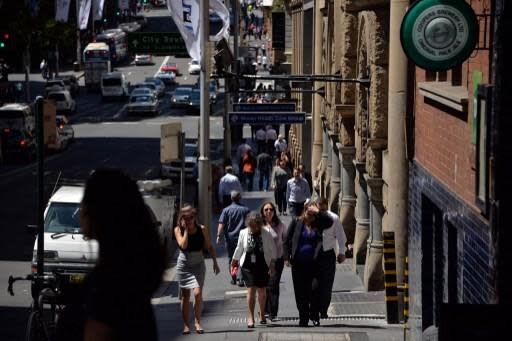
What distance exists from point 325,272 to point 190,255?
1.63 m

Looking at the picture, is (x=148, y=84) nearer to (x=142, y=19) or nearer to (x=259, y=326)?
(x=142, y=19)

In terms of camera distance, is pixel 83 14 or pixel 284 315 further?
pixel 83 14

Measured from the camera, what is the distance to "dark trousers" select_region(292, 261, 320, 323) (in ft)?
49.5

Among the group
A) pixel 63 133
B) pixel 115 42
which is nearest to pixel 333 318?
pixel 63 133

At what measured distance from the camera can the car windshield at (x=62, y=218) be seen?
21078 millimetres

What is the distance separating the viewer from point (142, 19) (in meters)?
143

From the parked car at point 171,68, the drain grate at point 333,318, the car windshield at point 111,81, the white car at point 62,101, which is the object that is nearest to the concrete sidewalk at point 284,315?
the drain grate at point 333,318

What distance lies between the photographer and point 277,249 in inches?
611

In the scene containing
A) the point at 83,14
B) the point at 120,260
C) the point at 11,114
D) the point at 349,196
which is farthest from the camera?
the point at 83,14

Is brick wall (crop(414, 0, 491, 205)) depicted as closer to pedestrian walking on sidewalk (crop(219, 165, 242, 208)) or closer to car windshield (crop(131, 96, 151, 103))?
pedestrian walking on sidewalk (crop(219, 165, 242, 208))

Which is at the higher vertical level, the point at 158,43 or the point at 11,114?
the point at 158,43

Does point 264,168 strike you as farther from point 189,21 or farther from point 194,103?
point 194,103

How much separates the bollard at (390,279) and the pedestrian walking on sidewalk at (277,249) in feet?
4.21

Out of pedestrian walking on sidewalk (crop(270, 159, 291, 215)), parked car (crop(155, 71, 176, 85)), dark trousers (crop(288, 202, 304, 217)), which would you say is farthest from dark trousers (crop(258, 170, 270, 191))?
parked car (crop(155, 71, 176, 85))
